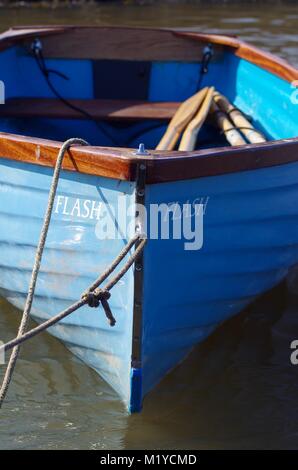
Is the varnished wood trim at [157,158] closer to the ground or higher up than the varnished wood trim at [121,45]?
closer to the ground

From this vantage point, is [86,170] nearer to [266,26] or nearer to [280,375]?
[280,375]

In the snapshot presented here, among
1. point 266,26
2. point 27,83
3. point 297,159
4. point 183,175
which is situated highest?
point 266,26

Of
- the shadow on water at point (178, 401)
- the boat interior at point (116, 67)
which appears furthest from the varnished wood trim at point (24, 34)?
the shadow on water at point (178, 401)

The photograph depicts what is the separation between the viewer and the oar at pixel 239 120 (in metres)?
5.05

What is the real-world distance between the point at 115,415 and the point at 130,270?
797mm

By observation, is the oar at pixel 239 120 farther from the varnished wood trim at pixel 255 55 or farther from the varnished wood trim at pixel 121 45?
the varnished wood trim at pixel 121 45

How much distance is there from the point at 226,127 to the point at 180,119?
0.32 m

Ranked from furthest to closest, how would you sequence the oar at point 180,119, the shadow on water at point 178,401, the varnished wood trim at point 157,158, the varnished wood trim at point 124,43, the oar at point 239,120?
the varnished wood trim at point 124,43, the oar at point 180,119, the oar at point 239,120, the shadow on water at point 178,401, the varnished wood trim at point 157,158

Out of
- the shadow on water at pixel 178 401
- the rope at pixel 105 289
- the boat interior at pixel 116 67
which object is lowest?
the shadow on water at pixel 178 401

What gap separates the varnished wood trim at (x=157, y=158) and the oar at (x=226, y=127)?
1189mm

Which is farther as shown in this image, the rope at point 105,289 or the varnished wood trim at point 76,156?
the varnished wood trim at point 76,156

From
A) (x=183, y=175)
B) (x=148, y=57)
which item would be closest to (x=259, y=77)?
(x=148, y=57)

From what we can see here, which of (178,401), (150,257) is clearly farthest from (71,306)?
(178,401)

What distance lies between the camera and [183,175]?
338 centimetres
